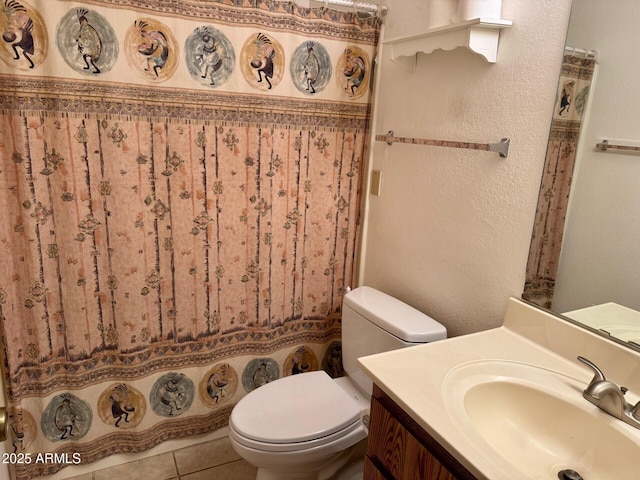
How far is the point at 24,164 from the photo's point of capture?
58.1 inches

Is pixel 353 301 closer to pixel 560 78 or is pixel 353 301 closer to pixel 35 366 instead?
pixel 560 78

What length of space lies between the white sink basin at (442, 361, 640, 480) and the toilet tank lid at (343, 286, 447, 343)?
36cm

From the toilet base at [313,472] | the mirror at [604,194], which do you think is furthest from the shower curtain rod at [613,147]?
the toilet base at [313,472]

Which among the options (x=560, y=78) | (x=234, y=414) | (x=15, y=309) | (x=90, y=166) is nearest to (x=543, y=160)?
(x=560, y=78)

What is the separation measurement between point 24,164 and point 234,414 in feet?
3.68

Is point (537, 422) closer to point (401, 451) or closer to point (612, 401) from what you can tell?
point (612, 401)

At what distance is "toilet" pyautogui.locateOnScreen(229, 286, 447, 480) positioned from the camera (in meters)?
1.46

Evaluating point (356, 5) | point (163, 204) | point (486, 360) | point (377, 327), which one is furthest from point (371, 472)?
point (356, 5)

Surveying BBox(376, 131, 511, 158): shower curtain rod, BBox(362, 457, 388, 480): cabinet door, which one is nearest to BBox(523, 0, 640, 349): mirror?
BBox(376, 131, 511, 158): shower curtain rod

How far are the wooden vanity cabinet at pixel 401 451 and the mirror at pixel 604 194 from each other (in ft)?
1.84

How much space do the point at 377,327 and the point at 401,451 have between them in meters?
0.62

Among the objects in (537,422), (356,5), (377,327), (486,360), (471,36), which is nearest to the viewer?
(537,422)

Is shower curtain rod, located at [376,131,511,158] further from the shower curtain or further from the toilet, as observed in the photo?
the toilet

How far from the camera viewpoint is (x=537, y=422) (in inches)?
42.2
